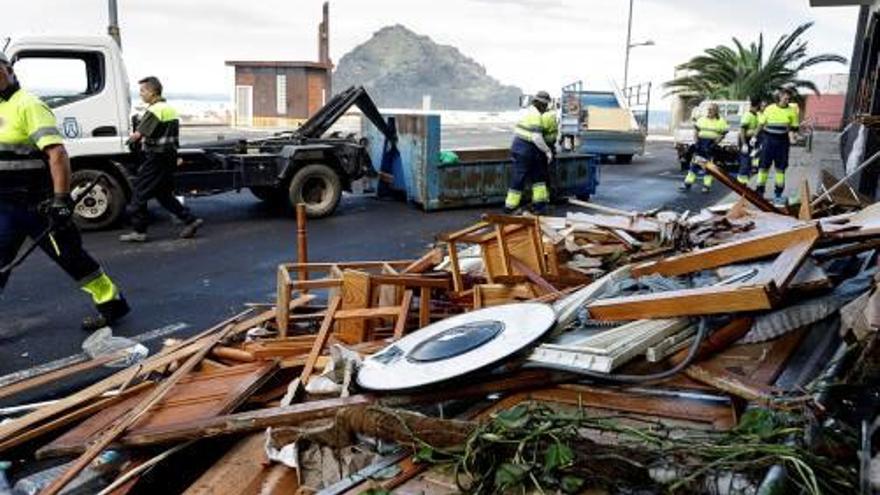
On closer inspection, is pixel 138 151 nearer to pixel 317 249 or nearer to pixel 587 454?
pixel 317 249

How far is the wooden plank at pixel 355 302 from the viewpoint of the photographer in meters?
4.14

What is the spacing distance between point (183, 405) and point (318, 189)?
7.01 m

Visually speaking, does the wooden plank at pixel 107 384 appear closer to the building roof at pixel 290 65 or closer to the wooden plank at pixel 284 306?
the wooden plank at pixel 284 306

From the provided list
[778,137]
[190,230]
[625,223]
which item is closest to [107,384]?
[625,223]

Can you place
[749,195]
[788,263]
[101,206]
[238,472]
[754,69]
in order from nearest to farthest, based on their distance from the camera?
[238,472], [788,263], [749,195], [101,206], [754,69]

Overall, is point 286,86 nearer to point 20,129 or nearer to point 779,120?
point 779,120

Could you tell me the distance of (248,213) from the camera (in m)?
10.3

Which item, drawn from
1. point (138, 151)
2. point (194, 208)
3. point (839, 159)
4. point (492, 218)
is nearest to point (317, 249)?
point (138, 151)

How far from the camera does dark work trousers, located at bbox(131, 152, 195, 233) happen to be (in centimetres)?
800

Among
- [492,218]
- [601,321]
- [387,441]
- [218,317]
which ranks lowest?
[218,317]

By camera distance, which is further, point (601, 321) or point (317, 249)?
point (317, 249)

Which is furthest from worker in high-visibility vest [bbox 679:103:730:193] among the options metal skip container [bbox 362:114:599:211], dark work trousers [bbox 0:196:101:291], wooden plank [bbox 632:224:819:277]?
dark work trousers [bbox 0:196:101:291]

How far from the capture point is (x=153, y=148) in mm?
7977

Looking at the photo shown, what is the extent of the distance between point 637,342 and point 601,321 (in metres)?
0.37
